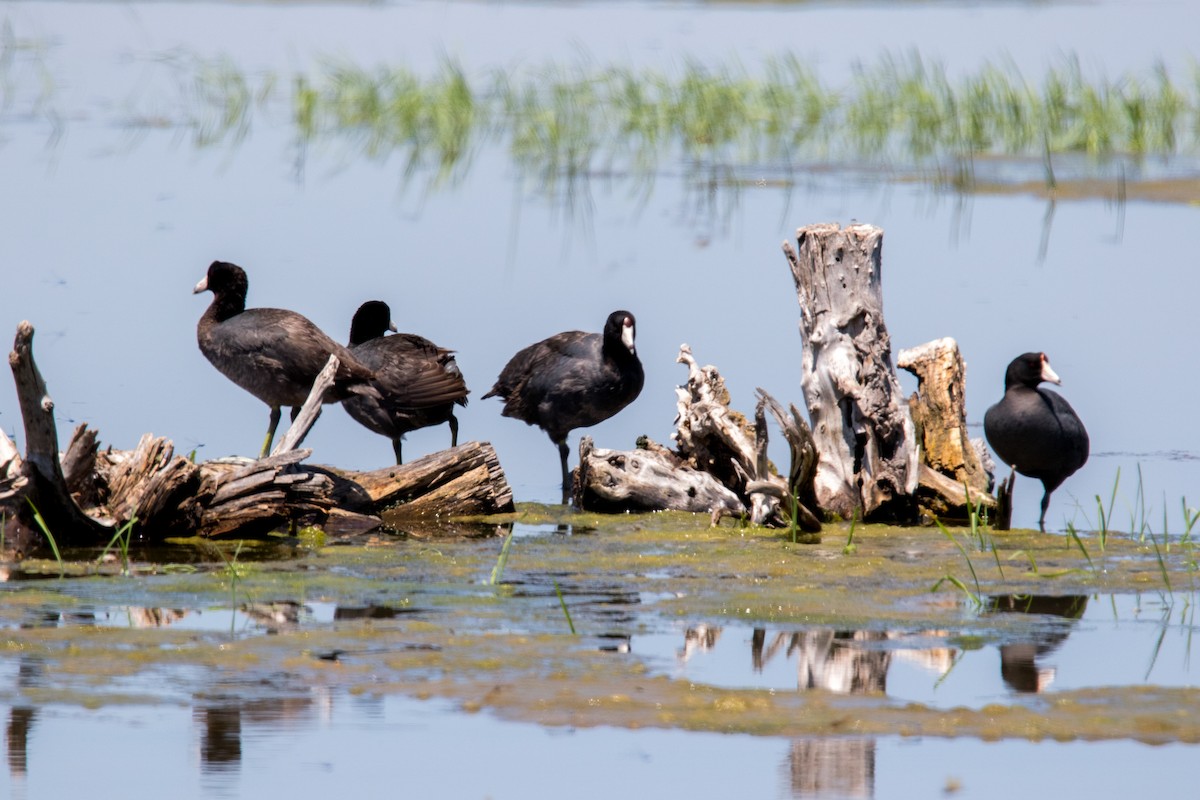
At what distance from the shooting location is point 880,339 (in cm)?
1018

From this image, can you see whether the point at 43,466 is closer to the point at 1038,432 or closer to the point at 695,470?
the point at 695,470

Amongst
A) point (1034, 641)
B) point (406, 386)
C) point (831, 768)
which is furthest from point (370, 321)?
point (831, 768)

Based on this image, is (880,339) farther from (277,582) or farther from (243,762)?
(243,762)

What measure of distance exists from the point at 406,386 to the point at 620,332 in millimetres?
1343

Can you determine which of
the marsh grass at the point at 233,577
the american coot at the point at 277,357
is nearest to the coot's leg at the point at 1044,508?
the american coot at the point at 277,357

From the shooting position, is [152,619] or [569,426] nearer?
[152,619]

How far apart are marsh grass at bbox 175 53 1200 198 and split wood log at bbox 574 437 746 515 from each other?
387 inches

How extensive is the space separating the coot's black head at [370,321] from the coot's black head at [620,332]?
1.67 meters

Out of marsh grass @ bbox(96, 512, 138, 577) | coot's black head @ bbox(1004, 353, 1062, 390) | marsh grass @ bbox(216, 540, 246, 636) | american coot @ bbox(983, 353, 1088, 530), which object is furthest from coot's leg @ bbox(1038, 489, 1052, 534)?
marsh grass @ bbox(96, 512, 138, 577)

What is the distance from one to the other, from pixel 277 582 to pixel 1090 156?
15843 mm

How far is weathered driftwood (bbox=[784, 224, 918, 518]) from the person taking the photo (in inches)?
398

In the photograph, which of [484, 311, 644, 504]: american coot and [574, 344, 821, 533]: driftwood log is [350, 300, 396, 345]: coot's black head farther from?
[574, 344, 821, 533]: driftwood log

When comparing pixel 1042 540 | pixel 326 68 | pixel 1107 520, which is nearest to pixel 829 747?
pixel 1042 540

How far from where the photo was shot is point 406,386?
453 inches
